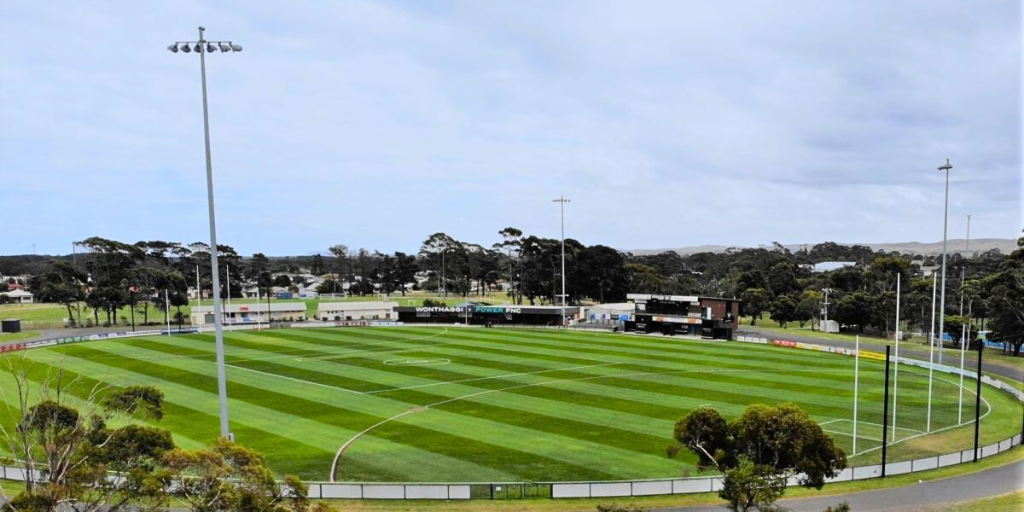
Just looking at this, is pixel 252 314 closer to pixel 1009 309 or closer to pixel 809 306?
pixel 809 306

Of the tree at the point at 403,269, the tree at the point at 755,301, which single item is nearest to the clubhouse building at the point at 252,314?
the tree at the point at 403,269

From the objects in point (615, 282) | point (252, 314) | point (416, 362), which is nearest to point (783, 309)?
point (615, 282)

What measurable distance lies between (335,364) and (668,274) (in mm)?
142286

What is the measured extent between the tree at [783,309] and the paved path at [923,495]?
75.8m

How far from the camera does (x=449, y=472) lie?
102ft

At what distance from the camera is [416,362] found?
213 ft

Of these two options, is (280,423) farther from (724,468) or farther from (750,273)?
(750,273)

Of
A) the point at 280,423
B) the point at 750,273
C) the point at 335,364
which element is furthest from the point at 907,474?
the point at 750,273

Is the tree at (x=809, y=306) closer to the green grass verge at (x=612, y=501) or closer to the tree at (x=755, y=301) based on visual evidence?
the tree at (x=755, y=301)

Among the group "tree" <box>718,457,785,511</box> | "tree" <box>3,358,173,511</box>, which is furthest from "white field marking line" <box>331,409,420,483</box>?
"tree" <box>718,457,785,511</box>

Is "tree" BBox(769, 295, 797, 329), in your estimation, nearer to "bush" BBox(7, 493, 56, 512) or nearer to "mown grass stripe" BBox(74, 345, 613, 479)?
"mown grass stripe" BBox(74, 345, 613, 479)

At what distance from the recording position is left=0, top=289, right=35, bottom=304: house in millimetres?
165575

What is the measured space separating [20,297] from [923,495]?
205512 millimetres

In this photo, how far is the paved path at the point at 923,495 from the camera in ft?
83.2
